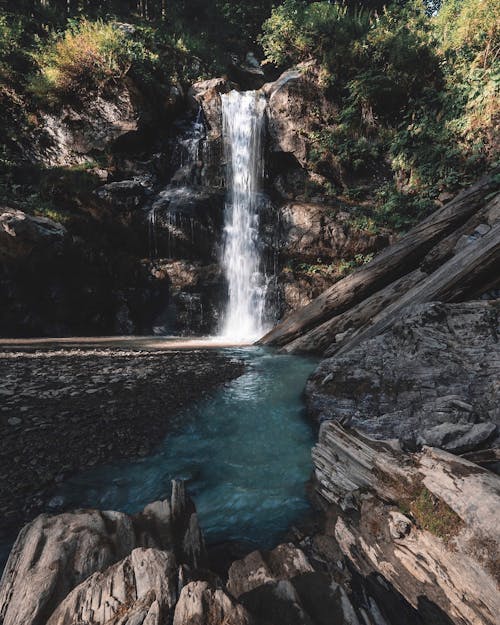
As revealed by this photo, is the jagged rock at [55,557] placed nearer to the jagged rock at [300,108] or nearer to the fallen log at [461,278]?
the fallen log at [461,278]

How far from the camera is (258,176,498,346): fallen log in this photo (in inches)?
333

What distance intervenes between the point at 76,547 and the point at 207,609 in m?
0.94

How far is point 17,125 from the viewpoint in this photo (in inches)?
551

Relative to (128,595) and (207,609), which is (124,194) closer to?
(128,595)

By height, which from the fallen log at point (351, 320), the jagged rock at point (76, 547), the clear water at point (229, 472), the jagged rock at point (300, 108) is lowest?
the clear water at point (229, 472)

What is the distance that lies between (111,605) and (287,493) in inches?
80.6

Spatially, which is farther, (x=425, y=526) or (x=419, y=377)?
(x=419, y=377)

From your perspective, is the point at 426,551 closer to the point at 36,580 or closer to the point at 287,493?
the point at 287,493

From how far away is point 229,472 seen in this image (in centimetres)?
339

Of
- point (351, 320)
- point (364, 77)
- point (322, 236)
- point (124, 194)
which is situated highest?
point (364, 77)

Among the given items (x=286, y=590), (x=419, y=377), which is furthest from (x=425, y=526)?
(x=419, y=377)

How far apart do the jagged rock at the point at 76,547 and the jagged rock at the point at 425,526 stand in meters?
1.25

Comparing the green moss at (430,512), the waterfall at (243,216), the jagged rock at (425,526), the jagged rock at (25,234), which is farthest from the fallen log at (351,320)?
the jagged rock at (25,234)

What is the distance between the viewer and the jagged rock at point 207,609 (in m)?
1.25
